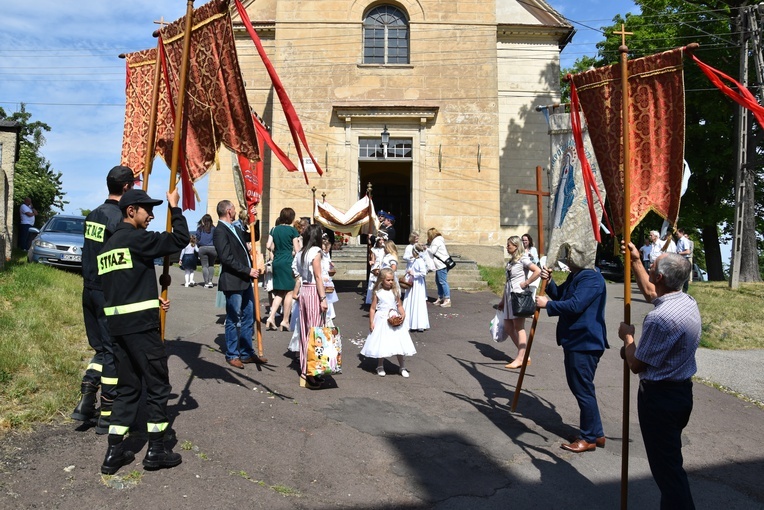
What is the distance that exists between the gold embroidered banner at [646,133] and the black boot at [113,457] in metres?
4.38

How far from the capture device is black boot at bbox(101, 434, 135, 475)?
185 inches

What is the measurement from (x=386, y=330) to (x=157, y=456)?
4.05 meters

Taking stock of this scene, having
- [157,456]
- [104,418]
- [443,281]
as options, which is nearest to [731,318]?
[443,281]

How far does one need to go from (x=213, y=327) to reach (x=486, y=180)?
45.9 ft

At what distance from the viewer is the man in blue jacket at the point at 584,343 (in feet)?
19.5

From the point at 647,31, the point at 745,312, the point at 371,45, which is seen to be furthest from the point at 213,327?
the point at 647,31

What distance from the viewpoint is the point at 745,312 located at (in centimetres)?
1409

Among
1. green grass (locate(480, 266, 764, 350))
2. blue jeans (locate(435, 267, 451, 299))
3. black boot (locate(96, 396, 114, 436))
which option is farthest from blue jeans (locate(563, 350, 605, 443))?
blue jeans (locate(435, 267, 451, 299))

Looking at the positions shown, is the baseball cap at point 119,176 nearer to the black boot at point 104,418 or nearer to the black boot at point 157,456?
the black boot at point 104,418

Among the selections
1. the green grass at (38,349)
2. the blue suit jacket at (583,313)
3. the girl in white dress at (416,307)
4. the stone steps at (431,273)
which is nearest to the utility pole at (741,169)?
the stone steps at (431,273)

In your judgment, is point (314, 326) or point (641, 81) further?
point (314, 326)

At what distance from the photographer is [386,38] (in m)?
23.6

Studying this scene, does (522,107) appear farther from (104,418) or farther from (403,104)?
(104,418)

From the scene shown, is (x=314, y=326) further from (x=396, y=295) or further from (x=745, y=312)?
(x=745, y=312)
